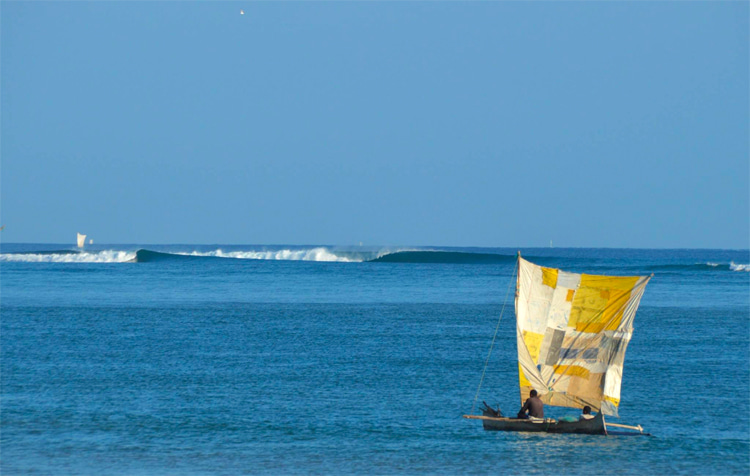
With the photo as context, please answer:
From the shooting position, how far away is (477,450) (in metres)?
20.8

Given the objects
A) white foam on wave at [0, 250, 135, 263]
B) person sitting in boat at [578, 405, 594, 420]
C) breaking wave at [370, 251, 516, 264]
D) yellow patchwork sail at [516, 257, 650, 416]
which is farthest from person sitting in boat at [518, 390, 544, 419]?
white foam on wave at [0, 250, 135, 263]

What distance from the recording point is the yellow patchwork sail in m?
22.8

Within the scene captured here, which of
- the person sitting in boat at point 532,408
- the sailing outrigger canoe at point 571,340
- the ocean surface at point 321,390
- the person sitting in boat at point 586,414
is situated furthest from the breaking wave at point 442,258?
the person sitting in boat at point 532,408

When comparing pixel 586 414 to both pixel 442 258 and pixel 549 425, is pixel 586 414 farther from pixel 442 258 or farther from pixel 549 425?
pixel 442 258

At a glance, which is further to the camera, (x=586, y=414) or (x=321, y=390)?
(x=321, y=390)

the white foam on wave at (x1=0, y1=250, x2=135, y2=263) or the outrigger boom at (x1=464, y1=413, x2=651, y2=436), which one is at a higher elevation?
the white foam on wave at (x1=0, y1=250, x2=135, y2=263)

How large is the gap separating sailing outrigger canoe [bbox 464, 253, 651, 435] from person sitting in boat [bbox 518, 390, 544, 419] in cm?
20

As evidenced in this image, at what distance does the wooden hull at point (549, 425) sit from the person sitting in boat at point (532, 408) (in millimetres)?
212

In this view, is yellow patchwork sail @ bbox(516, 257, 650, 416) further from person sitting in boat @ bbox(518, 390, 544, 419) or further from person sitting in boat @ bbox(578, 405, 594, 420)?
person sitting in boat @ bbox(518, 390, 544, 419)

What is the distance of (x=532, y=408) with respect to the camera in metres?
22.7

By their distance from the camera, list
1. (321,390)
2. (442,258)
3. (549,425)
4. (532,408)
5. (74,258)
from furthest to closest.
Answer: (442,258) < (74,258) < (321,390) < (532,408) < (549,425)

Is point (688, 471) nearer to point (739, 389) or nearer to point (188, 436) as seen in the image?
point (739, 389)

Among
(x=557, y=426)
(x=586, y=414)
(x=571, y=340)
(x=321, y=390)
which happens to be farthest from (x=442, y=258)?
(x=557, y=426)

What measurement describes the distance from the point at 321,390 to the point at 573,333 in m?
9.17
